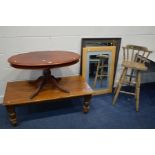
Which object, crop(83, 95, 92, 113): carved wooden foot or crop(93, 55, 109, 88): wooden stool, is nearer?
crop(83, 95, 92, 113): carved wooden foot

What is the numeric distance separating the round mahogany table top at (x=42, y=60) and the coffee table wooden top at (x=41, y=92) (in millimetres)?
415

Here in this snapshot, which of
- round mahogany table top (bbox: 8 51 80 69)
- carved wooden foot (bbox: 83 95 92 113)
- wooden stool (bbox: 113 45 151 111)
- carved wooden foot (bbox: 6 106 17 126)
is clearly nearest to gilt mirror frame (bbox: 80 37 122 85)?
wooden stool (bbox: 113 45 151 111)

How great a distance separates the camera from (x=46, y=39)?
2.46 meters

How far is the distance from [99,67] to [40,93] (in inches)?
44.6

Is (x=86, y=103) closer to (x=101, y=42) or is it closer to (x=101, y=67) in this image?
(x=101, y=67)

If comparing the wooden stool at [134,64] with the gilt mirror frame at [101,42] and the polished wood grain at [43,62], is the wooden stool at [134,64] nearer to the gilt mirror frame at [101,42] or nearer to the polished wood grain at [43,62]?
the gilt mirror frame at [101,42]

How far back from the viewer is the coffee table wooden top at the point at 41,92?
2045 millimetres

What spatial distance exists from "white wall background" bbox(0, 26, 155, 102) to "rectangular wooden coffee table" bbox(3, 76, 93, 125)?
21 cm

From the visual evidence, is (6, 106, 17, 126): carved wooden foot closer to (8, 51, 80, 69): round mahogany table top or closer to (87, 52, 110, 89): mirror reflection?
(8, 51, 80, 69): round mahogany table top

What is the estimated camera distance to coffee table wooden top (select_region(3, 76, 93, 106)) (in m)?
2.04

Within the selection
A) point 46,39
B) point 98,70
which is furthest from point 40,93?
point 98,70

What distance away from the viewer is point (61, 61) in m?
1.99

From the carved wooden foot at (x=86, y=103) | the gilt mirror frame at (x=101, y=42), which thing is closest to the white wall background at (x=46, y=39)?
the gilt mirror frame at (x=101, y=42)

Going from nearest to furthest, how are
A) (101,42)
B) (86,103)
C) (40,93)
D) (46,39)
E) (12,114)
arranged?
(12,114)
(40,93)
(86,103)
(46,39)
(101,42)
